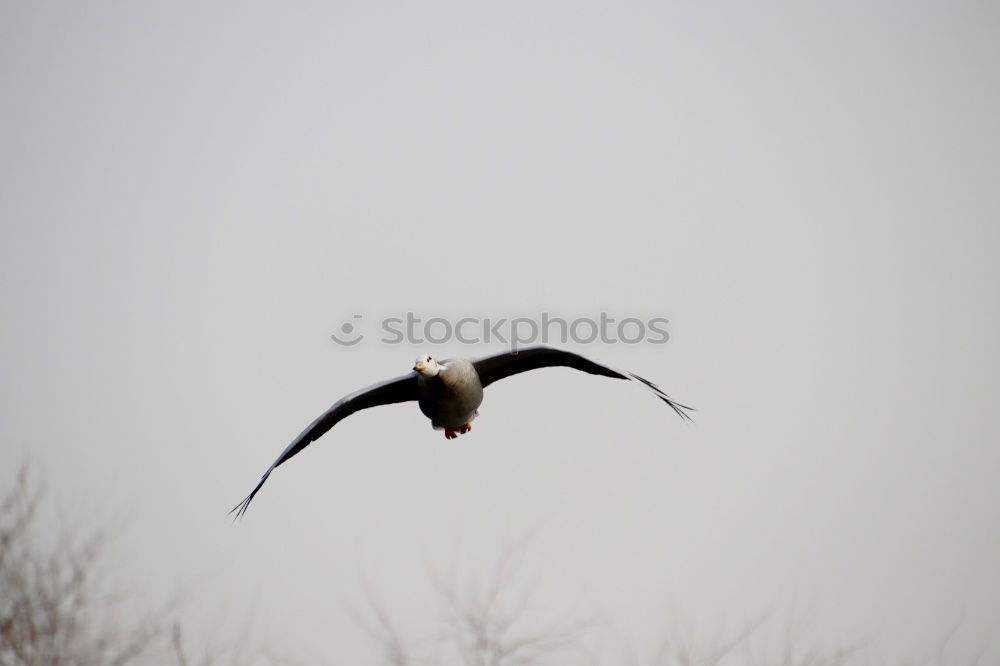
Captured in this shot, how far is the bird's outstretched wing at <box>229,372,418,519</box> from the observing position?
45.5ft

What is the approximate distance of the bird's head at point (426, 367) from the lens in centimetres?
1341

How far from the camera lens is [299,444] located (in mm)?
14219

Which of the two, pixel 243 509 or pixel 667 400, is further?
pixel 243 509

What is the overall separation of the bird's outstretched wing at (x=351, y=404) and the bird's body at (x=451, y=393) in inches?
15.7

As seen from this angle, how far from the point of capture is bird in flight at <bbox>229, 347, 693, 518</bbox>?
13.7 metres

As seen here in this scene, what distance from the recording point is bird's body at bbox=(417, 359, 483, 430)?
1369cm

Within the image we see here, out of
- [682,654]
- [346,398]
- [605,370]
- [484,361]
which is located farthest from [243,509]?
[682,654]

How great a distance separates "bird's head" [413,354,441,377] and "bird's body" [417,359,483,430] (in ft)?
0.24

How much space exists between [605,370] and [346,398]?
3.30 meters

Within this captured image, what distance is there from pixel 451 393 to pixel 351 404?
1.50m

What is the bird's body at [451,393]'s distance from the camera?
44.9 ft

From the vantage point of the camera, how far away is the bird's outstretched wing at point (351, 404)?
45.5 ft

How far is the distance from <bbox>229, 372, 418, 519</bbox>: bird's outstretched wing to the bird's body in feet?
1.31

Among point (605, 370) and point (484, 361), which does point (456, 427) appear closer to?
point (484, 361)
